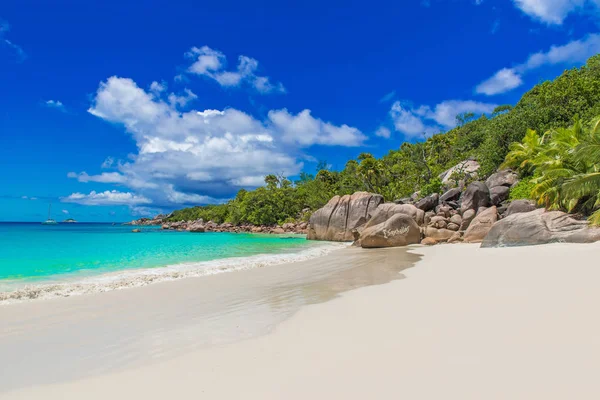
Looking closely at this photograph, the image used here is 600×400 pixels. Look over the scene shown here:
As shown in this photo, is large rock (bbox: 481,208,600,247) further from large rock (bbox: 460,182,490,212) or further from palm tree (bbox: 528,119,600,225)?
large rock (bbox: 460,182,490,212)

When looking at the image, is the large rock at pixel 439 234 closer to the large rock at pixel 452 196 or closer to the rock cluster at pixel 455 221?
the rock cluster at pixel 455 221

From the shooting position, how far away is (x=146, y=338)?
429 cm

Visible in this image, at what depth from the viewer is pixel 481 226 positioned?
18.4 metres

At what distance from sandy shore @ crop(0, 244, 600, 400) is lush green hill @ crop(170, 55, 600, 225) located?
64.7 feet

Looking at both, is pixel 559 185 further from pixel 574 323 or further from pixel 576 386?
pixel 576 386

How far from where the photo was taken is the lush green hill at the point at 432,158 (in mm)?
25312

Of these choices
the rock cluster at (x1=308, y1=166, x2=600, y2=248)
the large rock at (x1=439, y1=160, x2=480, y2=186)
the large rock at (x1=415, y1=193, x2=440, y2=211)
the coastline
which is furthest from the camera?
the large rock at (x1=439, y1=160, x2=480, y2=186)

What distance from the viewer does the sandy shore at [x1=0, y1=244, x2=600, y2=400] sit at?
8.61 ft

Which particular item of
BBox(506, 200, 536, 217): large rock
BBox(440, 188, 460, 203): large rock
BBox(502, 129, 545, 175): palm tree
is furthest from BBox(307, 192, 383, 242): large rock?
BBox(506, 200, 536, 217): large rock

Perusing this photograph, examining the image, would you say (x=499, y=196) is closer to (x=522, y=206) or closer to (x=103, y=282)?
(x=522, y=206)

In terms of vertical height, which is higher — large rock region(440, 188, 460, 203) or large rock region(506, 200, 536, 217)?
large rock region(440, 188, 460, 203)

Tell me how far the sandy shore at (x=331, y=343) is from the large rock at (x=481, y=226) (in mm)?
12008

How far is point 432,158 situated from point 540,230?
107 feet

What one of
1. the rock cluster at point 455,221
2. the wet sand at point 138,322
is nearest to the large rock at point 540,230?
the rock cluster at point 455,221
